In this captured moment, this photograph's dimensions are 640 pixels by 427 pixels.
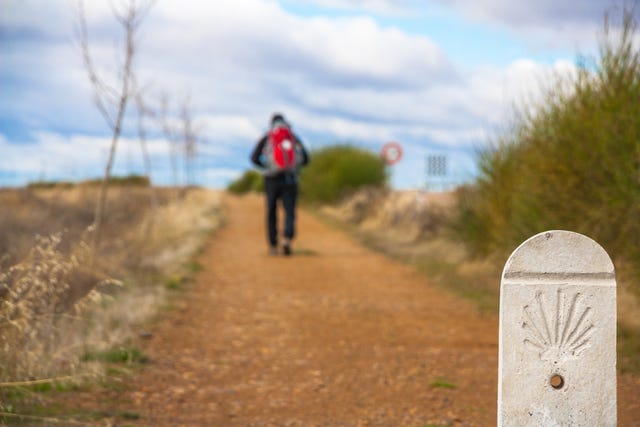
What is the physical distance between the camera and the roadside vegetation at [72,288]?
206 inches

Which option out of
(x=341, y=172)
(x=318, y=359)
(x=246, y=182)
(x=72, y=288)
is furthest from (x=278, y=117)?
(x=246, y=182)

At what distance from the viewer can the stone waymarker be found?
3.77m

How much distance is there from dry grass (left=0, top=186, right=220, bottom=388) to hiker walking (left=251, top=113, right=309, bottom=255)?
187 cm

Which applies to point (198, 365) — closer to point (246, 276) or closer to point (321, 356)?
point (321, 356)

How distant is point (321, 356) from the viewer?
7531 mm

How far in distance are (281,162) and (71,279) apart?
6421mm

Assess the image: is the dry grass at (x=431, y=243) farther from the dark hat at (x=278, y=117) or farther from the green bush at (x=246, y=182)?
the green bush at (x=246, y=182)

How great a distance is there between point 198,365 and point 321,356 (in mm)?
1083

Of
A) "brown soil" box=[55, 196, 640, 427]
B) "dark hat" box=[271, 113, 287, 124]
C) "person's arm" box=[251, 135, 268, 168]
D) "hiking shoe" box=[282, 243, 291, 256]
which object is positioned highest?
"dark hat" box=[271, 113, 287, 124]

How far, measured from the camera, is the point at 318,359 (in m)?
7.41

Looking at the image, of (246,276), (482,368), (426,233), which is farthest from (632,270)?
(426,233)

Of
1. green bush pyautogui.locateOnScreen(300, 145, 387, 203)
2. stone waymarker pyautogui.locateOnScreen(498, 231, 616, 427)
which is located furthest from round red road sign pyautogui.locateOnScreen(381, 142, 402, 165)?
stone waymarker pyautogui.locateOnScreen(498, 231, 616, 427)

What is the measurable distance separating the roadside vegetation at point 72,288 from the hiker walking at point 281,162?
183 centimetres

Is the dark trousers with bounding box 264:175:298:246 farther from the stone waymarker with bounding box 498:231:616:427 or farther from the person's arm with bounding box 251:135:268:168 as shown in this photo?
the stone waymarker with bounding box 498:231:616:427
